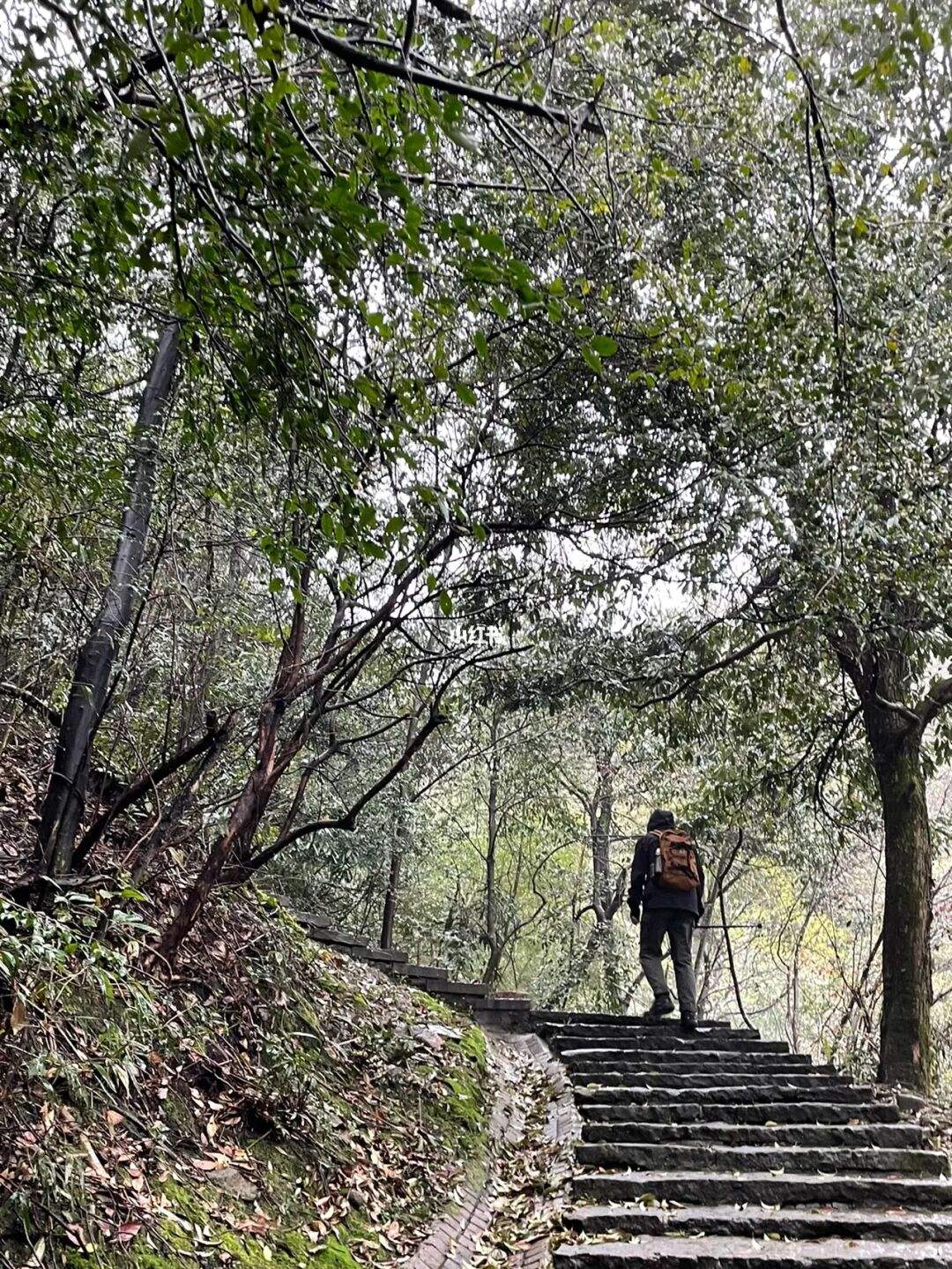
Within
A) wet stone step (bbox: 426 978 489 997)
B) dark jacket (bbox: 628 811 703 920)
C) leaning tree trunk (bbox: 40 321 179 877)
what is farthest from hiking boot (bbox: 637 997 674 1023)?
leaning tree trunk (bbox: 40 321 179 877)

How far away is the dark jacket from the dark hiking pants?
61mm

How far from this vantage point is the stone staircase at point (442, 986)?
984 cm

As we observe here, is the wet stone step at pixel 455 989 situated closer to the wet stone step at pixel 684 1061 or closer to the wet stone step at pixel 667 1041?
the wet stone step at pixel 667 1041

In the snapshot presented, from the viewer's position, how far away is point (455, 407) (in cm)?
623

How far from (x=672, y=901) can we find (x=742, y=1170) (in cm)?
341

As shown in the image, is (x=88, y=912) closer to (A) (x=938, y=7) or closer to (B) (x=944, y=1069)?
(A) (x=938, y=7)

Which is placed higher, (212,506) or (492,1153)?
(212,506)

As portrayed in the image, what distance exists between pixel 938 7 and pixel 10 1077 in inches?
218

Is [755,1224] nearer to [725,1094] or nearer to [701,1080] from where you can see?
[725,1094]

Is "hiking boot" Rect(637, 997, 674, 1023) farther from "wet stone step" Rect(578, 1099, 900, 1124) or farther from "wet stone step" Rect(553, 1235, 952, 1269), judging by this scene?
"wet stone step" Rect(553, 1235, 952, 1269)

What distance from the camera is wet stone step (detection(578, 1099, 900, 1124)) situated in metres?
6.38

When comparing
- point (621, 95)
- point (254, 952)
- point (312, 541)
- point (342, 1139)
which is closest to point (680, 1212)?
point (342, 1139)

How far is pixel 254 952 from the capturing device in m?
6.11

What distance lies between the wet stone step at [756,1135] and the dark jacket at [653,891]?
2.89m
